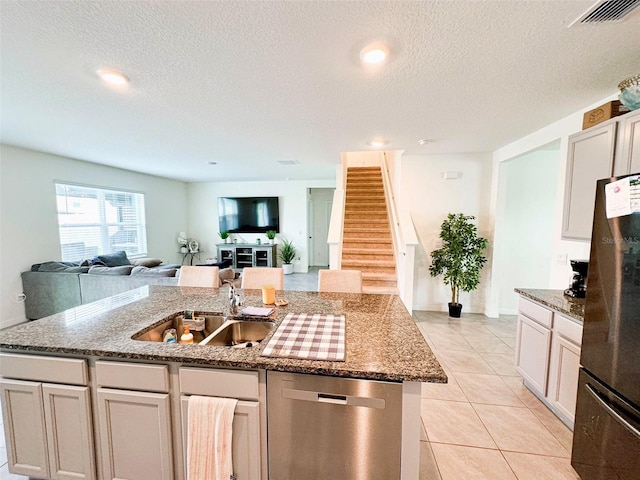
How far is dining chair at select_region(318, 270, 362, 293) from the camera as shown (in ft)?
7.49

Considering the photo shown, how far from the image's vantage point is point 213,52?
1.54 meters

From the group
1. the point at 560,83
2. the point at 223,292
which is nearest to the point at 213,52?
the point at 223,292

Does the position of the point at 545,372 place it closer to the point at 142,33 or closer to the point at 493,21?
the point at 493,21

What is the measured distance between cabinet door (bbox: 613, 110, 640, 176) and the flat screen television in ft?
20.3

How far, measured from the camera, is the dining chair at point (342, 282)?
2283 millimetres

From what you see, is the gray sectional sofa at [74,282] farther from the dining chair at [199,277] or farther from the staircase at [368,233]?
the staircase at [368,233]

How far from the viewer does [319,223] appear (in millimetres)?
8086

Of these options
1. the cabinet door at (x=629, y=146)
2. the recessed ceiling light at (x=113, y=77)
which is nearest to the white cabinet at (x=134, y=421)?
the recessed ceiling light at (x=113, y=77)

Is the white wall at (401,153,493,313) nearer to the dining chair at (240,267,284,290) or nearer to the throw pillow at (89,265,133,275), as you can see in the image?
the dining chair at (240,267,284,290)

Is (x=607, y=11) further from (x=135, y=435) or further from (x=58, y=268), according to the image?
(x=58, y=268)

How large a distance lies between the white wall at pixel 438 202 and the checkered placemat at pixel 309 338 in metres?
2.98

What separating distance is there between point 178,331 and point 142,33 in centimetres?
170

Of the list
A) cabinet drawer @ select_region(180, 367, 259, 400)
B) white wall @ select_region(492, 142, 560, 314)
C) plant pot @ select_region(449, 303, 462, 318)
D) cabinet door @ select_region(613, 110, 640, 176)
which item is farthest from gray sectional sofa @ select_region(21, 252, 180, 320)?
white wall @ select_region(492, 142, 560, 314)

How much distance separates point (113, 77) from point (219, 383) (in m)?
2.09
